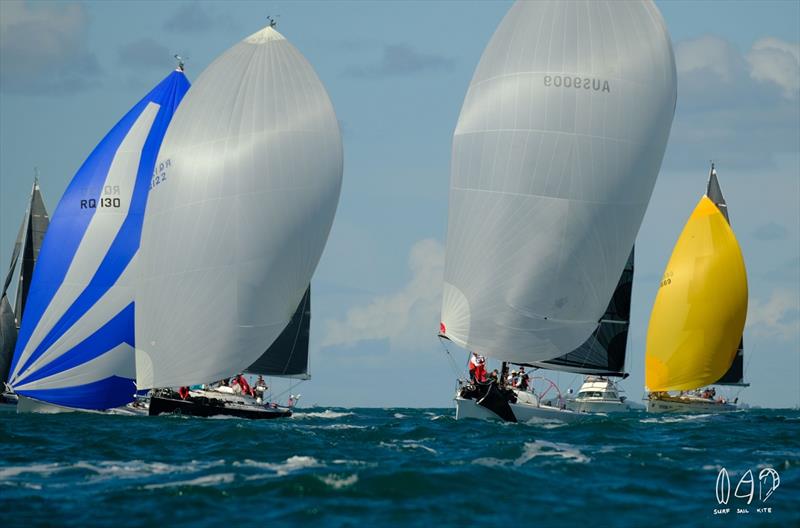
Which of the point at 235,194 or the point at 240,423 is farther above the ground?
the point at 235,194

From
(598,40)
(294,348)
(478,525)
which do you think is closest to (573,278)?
(598,40)

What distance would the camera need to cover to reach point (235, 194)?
44.9 meters

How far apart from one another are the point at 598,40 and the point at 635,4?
2.30m

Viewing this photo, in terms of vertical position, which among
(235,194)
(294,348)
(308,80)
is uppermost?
(308,80)

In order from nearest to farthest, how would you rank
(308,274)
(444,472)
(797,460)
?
(444,472)
(797,460)
(308,274)

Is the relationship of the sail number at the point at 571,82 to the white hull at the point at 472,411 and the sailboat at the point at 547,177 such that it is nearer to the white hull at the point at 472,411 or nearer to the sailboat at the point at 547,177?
the sailboat at the point at 547,177

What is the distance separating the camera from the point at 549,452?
108 ft

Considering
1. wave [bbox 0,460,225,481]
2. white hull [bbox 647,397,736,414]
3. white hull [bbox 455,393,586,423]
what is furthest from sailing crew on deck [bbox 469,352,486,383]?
white hull [bbox 647,397,736,414]

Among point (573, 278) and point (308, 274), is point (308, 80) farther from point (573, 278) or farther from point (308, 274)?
point (573, 278)

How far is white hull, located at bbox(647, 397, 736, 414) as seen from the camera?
69125mm

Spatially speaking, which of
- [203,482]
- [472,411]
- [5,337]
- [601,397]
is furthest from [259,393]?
[601,397]

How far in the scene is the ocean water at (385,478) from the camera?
77.7 feet

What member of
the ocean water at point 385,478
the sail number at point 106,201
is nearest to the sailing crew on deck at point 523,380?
the ocean water at point 385,478

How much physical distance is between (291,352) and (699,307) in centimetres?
2344
